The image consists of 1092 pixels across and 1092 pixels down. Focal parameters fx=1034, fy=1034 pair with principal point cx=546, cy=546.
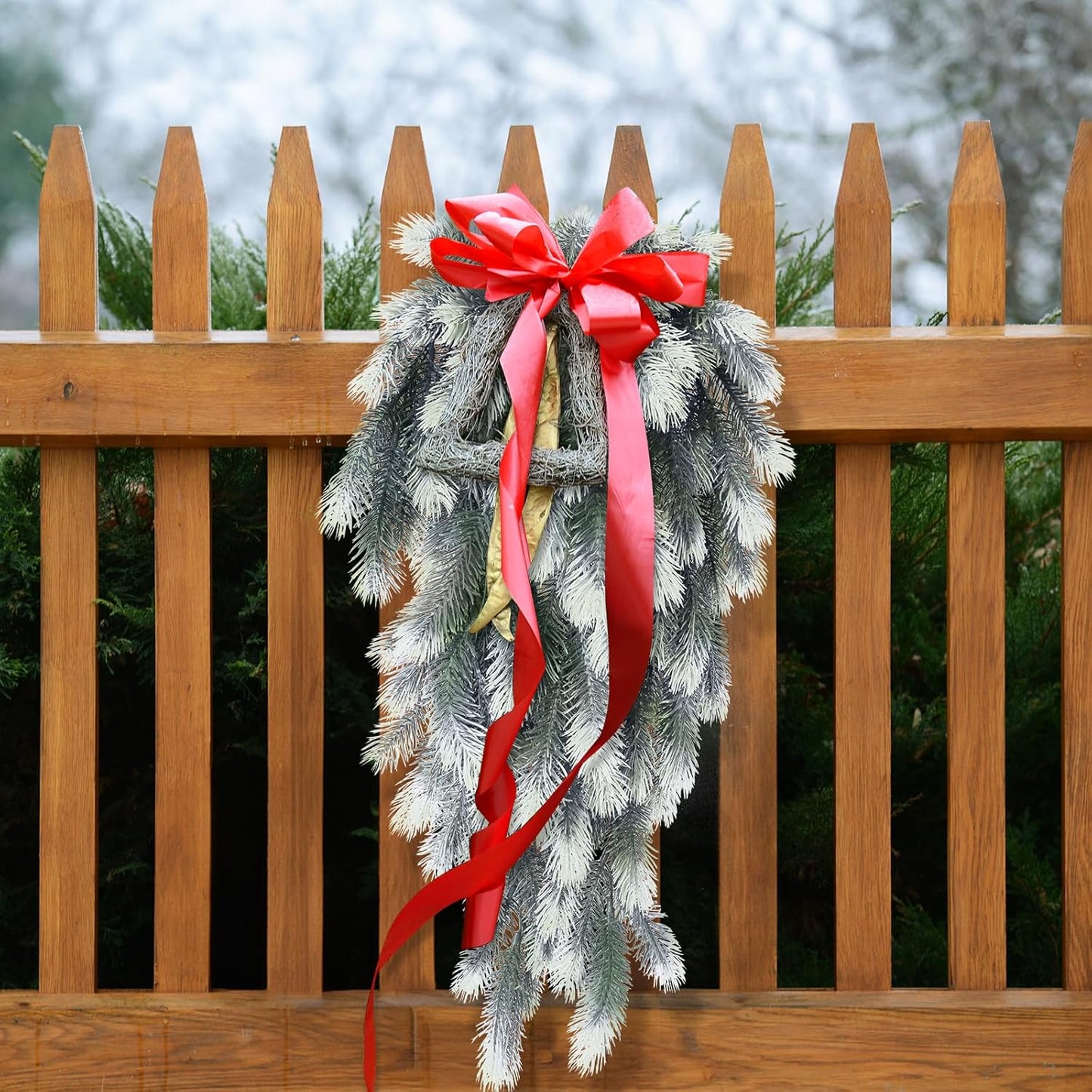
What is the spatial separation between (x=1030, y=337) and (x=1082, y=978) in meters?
0.94

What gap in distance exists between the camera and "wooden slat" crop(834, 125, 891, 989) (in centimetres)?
152

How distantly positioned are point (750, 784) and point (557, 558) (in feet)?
1.60

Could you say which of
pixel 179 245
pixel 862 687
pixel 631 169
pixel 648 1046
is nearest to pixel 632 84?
pixel 631 169

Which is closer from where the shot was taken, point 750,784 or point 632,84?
point 750,784

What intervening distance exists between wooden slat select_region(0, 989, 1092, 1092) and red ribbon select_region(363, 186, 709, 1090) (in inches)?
12.0

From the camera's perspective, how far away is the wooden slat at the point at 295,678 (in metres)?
1.52

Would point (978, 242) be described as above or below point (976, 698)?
above

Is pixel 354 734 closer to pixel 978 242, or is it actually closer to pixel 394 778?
pixel 394 778

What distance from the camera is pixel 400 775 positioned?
154 centimetres

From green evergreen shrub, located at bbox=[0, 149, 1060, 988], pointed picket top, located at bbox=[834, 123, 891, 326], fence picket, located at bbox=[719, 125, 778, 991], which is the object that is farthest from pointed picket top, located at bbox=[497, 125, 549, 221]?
green evergreen shrub, located at bbox=[0, 149, 1060, 988]

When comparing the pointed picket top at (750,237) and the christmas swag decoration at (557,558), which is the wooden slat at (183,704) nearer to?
the christmas swag decoration at (557,558)

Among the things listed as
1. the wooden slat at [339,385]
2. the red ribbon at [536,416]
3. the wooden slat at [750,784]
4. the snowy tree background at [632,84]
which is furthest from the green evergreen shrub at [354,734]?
the snowy tree background at [632,84]

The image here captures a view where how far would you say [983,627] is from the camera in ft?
5.01

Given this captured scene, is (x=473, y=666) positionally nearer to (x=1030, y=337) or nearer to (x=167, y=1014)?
(x=167, y=1014)
